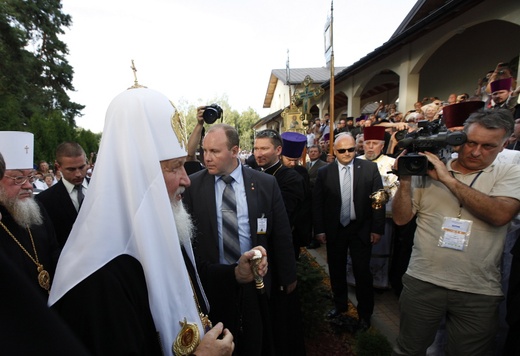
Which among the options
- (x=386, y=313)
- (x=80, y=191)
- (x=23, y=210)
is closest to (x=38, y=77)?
(x=80, y=191)

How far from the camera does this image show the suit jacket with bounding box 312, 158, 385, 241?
3613 millimetres

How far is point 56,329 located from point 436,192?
2.38 metres

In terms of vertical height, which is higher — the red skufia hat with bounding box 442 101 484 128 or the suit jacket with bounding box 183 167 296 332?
the red skufia hat with bounding box 442 101 484 128

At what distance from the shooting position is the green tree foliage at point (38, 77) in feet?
47.2

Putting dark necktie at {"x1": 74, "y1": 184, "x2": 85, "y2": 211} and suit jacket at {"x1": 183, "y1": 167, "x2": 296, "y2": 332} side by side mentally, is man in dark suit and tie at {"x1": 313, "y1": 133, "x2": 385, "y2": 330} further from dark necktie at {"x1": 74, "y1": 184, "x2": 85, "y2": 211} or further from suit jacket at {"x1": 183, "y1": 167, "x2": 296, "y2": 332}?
dark necktie at {"x1": 74, "y1": 184, "x2": 85, "y2": 211}

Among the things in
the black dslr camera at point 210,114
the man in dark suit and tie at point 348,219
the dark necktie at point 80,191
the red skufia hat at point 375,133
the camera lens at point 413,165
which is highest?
the black dslr camera at point 210,114

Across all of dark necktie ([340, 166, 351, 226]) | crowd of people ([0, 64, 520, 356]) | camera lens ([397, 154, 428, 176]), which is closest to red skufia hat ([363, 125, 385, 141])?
crowd of people ([0, 64, 520, 356])

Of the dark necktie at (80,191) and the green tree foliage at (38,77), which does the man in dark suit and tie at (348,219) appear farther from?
the green tree foliage at (38,77)

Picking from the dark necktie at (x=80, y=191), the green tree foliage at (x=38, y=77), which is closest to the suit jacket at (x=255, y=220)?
the dark necktie at (x=80, y=191)

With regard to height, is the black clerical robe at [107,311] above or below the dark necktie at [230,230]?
above

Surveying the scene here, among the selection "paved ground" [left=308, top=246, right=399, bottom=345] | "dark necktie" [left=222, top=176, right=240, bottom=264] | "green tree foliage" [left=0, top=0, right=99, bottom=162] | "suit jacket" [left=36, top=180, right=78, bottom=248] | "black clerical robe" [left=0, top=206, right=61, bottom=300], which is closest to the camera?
"black clerical robe" [left=0, top=206, right=61, bottom=300]

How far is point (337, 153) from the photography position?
152 inches

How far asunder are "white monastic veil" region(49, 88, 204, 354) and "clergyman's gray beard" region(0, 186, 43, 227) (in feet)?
4.41

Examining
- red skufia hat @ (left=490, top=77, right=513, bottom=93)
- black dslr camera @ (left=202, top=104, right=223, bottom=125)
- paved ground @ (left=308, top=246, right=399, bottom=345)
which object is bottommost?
paved ground @ (left=308, top=246, right=399, bottom=345)
